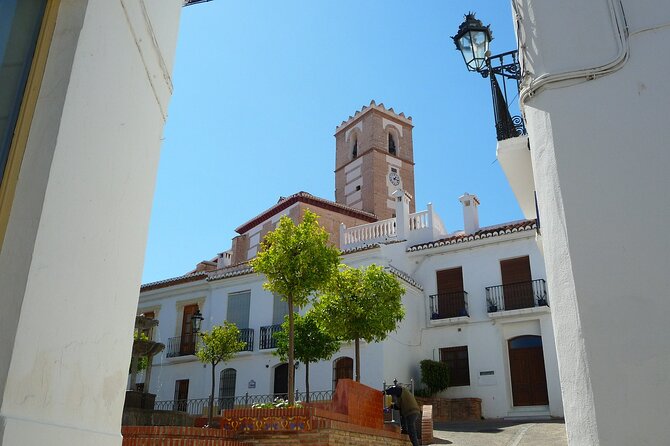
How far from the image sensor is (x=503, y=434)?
14.0m

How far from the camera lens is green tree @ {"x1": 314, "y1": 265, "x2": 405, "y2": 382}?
1366cm

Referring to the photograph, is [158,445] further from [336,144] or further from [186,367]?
[336,144]

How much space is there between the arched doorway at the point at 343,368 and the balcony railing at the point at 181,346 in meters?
6.76

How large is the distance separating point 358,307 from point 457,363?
8329 millimetres

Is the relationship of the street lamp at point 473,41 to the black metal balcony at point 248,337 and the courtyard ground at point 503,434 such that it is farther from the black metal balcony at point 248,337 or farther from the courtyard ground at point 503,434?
the black metal balcony at point 248,337

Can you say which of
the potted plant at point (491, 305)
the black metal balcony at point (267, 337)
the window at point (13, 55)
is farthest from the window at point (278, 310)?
the window at point (13, 55)

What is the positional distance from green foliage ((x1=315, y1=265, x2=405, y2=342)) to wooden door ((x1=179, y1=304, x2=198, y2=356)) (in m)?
12.1

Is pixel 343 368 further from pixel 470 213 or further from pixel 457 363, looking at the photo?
pixel 470 213

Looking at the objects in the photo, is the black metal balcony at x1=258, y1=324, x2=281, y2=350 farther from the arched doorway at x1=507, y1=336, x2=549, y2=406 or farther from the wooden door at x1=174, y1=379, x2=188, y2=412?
the arched doorway at x1=507, y1=336, x2=549, y2=406

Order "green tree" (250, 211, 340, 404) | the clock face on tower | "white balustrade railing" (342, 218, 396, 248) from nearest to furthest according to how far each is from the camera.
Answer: "green tree" (250, 211, 340, 404)
"white balustrade railing" (342, 218, 396, 248)
the clock face on tower

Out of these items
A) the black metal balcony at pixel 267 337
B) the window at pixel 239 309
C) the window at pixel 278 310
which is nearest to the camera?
the black metal balcony at pixel 267 337

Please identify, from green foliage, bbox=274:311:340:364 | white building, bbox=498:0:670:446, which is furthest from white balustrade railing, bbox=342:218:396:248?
white building, bbox=498:0:670:446

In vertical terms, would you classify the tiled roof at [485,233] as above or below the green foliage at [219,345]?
above

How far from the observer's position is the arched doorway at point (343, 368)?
20469 millimetres
